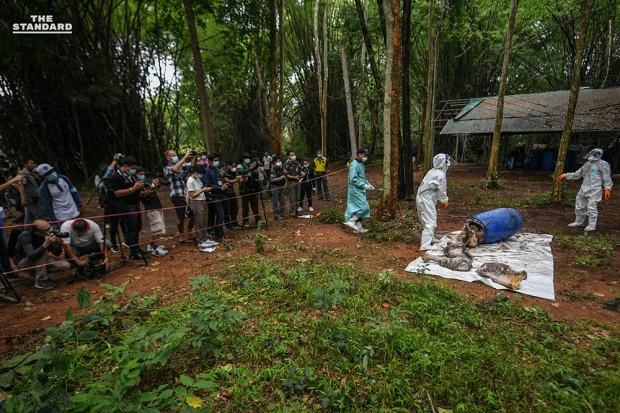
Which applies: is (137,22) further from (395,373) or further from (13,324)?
(395,373)

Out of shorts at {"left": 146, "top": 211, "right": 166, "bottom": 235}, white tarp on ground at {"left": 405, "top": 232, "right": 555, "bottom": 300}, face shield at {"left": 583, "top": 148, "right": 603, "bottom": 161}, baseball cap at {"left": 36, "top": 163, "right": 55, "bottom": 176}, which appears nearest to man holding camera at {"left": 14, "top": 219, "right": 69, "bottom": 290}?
baseball cap at {"left": 36, "top": 163, "right": 55, "bottom": 176}

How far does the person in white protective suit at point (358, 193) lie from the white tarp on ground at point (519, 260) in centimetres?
166

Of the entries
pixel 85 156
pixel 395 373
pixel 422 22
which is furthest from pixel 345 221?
pixel 85 156

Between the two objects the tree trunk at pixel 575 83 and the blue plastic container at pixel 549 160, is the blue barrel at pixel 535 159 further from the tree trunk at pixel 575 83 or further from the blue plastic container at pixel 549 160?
the tree trunk at pixel 575 83

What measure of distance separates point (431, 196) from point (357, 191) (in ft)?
4.95

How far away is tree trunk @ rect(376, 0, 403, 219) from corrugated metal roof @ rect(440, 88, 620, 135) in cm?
861

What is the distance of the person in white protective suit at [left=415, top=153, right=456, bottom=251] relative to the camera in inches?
204

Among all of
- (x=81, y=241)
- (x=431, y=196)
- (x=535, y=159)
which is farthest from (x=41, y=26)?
(x=535, y=159)

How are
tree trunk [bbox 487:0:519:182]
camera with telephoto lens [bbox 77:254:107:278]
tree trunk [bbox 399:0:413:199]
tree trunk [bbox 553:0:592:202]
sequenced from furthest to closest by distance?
tree trunk [bbox 487:0:519:182] < tree trunk [bbox 399:0:413:199] < tree trunk [bbox 553:0:592:202] < camera with telephoto lens [bbox 77:254:107:278]

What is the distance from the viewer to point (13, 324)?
3.36 meters

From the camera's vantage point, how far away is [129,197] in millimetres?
5000

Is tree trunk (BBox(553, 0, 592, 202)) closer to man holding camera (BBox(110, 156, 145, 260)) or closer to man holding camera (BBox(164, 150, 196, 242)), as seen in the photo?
man holding camera (BBox(164, 150, 196, 242))

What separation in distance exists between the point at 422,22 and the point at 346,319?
12.1 m

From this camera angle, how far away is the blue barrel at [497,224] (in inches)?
198
